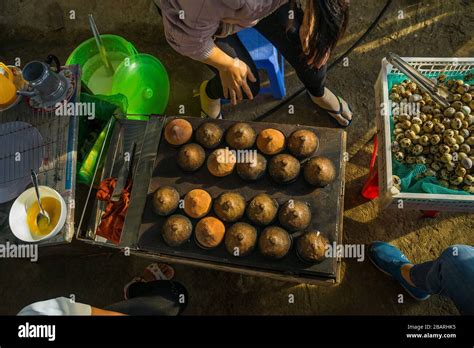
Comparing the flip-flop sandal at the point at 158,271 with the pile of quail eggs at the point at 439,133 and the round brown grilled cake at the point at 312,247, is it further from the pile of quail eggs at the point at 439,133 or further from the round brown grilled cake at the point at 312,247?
the pile of quail eggs at the point at 439,133

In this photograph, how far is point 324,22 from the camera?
69.0 inches

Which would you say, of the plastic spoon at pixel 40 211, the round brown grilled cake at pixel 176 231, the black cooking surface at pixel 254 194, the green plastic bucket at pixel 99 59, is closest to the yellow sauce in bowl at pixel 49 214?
the plastic spoon at pixel 40 211

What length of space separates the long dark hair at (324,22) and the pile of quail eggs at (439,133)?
726 millimetres

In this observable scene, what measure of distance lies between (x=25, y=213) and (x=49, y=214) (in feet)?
0.37

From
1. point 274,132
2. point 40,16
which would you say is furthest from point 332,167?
point 40,16

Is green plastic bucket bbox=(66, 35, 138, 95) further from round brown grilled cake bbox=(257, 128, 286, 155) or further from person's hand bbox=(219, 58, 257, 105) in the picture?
round brown grilled cake bbox=(257, 128, 286, 155)

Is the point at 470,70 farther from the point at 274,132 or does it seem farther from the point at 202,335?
the point at 202,335

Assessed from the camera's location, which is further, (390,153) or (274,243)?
(390,153)

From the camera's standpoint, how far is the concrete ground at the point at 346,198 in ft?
9.09

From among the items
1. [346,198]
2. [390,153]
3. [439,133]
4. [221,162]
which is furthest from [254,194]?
[439,133]

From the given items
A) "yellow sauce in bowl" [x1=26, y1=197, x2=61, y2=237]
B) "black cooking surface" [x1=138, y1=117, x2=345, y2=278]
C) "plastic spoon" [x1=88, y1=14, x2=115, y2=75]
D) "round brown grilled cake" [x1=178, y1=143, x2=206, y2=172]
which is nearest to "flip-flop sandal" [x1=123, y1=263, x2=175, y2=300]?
"black cooking surface" [x1=138, y1=117, x2=345, y2=278]

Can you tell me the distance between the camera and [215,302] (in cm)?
283

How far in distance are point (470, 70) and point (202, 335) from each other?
2.17 meters

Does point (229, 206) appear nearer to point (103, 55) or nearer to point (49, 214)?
point (49, 214)
